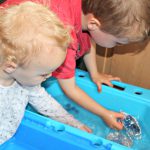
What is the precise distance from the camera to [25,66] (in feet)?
2.11

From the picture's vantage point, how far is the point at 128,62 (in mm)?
1087

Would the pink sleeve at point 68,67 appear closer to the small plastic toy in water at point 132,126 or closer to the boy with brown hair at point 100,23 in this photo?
the boy with brown hair at point 100,23

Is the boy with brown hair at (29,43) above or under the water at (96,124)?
above

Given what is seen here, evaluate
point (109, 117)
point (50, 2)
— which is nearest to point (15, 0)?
point (50, 2)

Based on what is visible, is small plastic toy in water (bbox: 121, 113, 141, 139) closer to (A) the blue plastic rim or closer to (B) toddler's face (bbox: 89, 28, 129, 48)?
(A) the blue plastic rim

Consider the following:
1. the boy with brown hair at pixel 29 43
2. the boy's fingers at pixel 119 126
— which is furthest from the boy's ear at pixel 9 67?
the boy's fingers at pixel 119 126

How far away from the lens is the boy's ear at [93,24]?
2.69ft

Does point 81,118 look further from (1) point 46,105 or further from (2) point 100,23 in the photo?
(2) point 100,23

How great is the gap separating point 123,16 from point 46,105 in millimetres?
314

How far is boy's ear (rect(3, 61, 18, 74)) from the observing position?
0.63m

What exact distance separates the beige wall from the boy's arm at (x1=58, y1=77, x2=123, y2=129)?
0.72 feet

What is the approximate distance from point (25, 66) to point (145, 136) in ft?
1.65

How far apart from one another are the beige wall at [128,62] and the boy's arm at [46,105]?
32 centimetres

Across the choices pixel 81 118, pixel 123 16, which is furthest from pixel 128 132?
pixel 123 16
